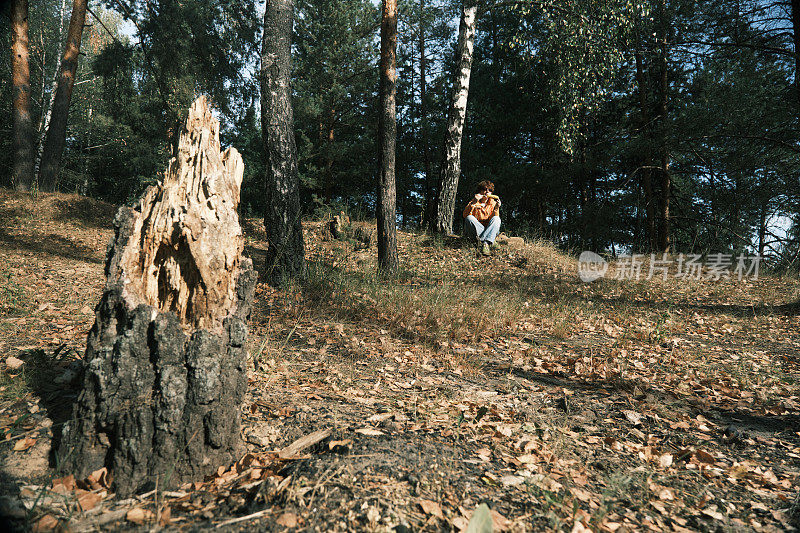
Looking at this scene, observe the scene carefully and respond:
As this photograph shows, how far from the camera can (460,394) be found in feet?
10.5

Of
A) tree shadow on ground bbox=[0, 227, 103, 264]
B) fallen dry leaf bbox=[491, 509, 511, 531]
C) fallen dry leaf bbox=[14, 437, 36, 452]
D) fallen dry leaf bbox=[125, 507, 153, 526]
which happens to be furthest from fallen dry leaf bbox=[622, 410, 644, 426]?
tree shadow on ground bbox=[0, 227, 103, 264]

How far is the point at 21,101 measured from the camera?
9.68 meters

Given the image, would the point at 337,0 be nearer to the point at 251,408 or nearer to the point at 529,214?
the point at 529,214

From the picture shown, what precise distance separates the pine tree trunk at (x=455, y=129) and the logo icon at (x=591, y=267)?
3028 mm

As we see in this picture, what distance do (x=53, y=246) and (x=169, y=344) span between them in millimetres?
7169

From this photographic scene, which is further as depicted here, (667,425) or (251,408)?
(667,425)

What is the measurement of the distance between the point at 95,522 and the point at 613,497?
88.9 inches

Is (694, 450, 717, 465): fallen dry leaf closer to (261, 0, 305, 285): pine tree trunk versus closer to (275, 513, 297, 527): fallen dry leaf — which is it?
(275, 513, 297, 527): fallen dry leaf

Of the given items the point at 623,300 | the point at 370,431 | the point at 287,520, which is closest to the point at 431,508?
the point at 287,520

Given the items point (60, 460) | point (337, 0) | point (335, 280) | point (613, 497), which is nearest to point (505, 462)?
point (613, 497)

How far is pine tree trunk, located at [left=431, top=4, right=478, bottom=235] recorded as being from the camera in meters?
9.39

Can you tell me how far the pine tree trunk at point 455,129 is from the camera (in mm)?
9391

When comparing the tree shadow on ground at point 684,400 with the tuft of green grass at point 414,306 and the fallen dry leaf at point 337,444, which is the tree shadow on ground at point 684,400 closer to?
the tuft of green grass at point 414,306

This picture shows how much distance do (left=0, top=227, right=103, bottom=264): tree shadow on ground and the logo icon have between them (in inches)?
346
